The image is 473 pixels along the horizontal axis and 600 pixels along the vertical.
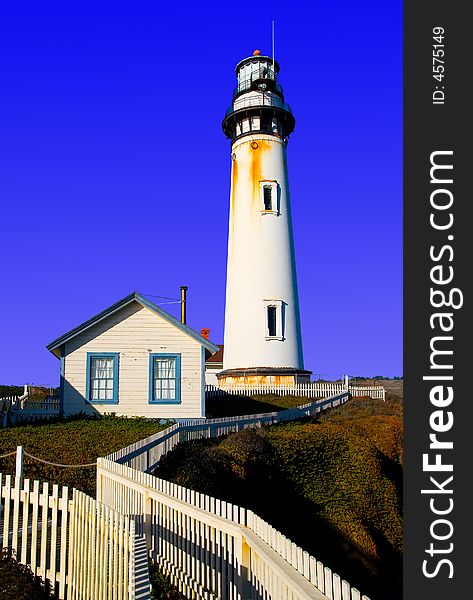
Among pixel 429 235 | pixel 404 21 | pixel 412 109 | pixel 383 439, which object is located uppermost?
pixel 404 21

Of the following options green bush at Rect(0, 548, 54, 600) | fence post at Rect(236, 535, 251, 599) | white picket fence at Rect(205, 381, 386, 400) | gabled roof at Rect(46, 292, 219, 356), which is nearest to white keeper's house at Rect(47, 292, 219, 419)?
gabled roof at Rect(46, 292, 219, 356)

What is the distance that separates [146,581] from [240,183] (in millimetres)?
29940

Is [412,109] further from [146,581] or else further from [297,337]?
[297,337]

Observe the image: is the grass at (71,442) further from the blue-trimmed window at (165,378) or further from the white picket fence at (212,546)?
the white picket fence at (212,546)

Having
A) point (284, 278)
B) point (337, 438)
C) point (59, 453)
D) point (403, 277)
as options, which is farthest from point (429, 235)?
point (284, 278)

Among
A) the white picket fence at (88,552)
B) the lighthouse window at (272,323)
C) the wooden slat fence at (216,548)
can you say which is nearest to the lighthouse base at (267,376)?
the lighthouse window at (272,323)

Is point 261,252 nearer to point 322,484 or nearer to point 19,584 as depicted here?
point 322,484

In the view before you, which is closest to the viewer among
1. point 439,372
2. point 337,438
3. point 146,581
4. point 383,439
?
point 146,581

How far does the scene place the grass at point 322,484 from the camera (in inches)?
557

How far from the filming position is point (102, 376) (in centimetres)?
2053

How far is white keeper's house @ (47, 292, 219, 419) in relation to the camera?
2030 centimetres

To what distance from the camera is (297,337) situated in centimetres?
3234

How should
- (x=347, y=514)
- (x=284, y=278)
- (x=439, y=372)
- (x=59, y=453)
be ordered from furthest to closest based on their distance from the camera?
1. (x=284, y=278)
2. (x=347, y=514)
3. (x=59, y=453)
4. (x=439, y=372)

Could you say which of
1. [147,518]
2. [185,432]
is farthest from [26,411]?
[147,518]
